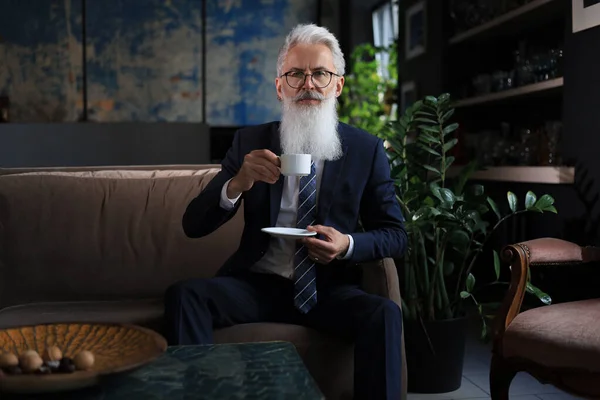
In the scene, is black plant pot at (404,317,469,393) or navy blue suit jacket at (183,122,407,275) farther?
black plant pot at (404,317,469,393)

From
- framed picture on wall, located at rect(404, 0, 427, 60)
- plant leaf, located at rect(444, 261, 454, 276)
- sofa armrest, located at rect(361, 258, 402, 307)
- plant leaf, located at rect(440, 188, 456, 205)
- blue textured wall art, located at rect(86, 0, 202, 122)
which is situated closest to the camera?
sofa armrest, located at rect(361, 258, 402, 307)

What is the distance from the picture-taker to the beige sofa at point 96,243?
2340mm

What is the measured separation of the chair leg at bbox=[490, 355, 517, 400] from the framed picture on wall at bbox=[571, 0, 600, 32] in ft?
5.29

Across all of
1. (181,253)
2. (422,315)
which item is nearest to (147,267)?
(181,253)

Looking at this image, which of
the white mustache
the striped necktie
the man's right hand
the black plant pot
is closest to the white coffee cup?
the man's right hand

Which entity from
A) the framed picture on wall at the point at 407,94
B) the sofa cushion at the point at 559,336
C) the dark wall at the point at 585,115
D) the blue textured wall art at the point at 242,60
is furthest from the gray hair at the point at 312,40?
the blue textured wall art at the point at 242,60

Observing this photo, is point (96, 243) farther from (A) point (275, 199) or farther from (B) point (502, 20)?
(B) point (502, 20)

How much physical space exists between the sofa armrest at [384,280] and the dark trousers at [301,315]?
0.15ft

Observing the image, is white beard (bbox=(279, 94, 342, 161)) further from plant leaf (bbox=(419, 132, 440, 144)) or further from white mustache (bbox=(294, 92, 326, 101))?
plant leaf (bbox=(419, 132, 440, 144))

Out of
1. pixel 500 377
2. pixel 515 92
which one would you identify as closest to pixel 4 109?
pixel 515 92

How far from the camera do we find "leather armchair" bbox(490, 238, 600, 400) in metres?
1.82

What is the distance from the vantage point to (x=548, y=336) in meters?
1.90

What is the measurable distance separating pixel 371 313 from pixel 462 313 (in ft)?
3.64

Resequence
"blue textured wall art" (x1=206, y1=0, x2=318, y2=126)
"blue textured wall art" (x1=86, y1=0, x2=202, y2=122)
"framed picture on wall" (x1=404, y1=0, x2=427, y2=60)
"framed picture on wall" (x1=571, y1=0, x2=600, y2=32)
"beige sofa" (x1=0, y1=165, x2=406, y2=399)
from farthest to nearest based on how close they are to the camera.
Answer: "blue textured wall art" (x1=206, y1=0, x2=318, y2=126), "blue textured wall art" (x1=86, y1=0, x2=202, y2=122), "framed picture on wall" (x1=404, y1=0, x2=427, y2=60), "framed picture on wall" (x1=571, y1=0, x2=600, y2=32), "beige sofa" (x1=0, y1=165, x2=406, y2=399)
